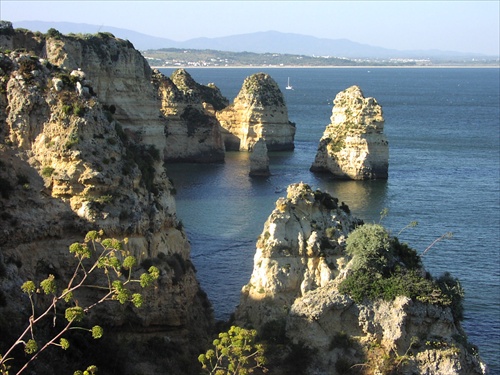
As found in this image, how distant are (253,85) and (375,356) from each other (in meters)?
77.9

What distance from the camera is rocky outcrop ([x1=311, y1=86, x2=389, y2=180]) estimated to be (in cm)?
8162

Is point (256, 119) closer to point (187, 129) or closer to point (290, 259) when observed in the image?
point (187, 129)

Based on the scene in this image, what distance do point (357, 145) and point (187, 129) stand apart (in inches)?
860

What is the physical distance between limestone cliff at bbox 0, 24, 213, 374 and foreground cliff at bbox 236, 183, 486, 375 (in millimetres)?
2989

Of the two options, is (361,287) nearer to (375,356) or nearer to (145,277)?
(375,356)

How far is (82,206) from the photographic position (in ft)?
91.9

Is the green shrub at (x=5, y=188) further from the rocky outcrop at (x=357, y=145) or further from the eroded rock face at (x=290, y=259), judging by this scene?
the rocky outcrop at (x=357, y=145)

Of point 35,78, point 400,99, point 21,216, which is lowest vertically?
point 400,99

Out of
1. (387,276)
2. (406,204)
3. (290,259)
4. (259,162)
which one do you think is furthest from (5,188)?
(259,162)

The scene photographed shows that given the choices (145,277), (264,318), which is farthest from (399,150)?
(145,277)

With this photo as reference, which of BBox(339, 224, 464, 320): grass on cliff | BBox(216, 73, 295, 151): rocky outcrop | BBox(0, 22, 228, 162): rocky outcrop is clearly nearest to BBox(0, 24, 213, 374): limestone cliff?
BBox(339, 224, 464, 320): grass on cliff

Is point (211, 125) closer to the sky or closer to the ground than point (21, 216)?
closer to the ground

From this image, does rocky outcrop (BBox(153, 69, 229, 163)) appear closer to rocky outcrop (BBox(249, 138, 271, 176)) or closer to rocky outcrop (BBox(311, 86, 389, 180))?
rocky outcrop (BBox(249, 138, 271, 176))

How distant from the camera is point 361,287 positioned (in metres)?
28.4
